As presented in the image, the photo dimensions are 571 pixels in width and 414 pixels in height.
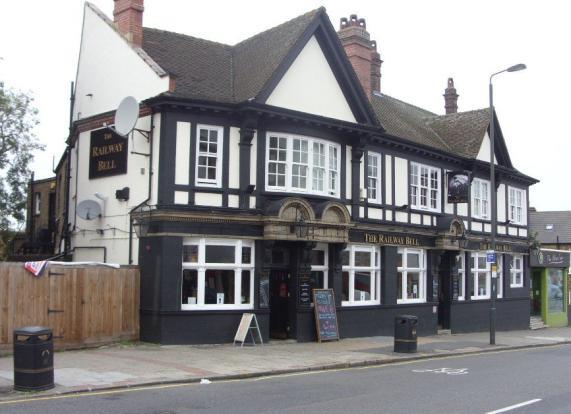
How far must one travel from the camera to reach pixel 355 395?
38.3ft

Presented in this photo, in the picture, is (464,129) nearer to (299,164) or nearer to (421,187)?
(421,187)

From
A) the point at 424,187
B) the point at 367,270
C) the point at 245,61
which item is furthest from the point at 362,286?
the point at 245,61

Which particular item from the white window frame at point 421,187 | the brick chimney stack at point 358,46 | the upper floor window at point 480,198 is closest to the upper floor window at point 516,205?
the upper floor window at point 480,198

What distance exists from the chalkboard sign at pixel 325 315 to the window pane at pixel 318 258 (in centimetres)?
94

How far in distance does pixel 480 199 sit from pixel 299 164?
12.5 m

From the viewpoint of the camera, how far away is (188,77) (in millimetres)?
20016

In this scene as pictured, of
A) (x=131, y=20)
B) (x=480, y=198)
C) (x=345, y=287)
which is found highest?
(x=131, y=20)

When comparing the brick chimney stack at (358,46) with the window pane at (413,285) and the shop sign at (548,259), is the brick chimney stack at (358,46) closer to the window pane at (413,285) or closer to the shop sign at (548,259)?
the window pane at (413,285)

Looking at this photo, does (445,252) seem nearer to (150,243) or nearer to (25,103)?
(150,243)

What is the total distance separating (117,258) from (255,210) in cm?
435

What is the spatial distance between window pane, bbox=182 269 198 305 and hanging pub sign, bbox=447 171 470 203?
41.0 feet

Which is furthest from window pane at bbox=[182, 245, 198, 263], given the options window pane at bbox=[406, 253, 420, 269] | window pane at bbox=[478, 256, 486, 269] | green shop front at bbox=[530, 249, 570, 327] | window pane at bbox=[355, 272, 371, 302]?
green shop front at bbox=[530, 249, 570, 327]

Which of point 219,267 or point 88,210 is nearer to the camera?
point 219,267

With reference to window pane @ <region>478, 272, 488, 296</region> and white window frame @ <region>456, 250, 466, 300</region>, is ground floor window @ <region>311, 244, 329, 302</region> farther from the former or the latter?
window pane @ <region>478, 272, 488, 296</region>
